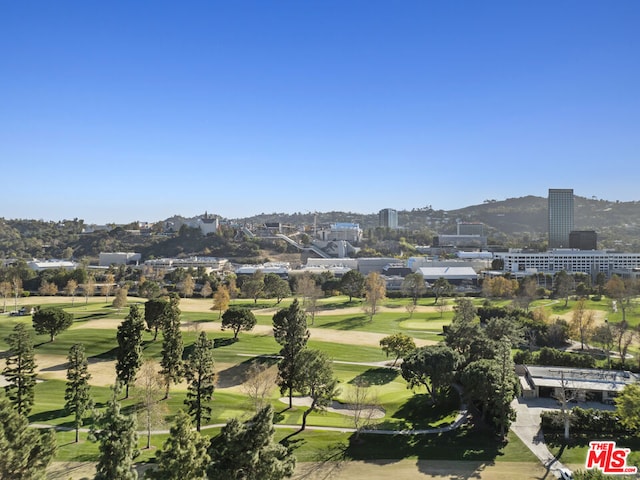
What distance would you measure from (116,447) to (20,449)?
16.9ft

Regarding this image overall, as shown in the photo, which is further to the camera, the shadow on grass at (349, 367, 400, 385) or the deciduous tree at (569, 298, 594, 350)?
the deciduous tree at (569, 298, 594, 350)

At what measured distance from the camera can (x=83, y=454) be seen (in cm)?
2623

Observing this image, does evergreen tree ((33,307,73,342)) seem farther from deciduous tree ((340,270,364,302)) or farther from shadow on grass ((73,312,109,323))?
deciduous tree ((340,270,364,302))

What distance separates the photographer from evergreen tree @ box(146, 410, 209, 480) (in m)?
17.6

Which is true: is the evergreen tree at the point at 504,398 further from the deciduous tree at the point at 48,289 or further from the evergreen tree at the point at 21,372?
the deciduous tree at the point at 48,289

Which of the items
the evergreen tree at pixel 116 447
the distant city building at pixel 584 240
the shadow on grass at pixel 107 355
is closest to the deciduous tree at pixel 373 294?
the shadow on grass at pixel 107 355

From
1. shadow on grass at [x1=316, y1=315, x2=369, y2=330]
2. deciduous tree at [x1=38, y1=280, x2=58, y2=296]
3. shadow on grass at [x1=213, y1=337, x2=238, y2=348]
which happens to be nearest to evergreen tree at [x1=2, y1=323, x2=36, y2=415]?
shadow on grass at [x1=213, y1=337, x2=238, y2=348]

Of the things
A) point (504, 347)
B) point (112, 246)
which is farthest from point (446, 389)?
point (112, 246)

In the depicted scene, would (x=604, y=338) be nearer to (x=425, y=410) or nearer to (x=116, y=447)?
(x=425, y=410)

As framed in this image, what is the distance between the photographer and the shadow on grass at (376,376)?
3975 cm

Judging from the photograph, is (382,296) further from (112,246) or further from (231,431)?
(112,246)

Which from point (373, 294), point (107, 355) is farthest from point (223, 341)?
point (373, 294)

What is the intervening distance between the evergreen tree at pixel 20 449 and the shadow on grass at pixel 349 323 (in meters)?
44.8

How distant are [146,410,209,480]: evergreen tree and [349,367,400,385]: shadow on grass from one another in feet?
70.2
